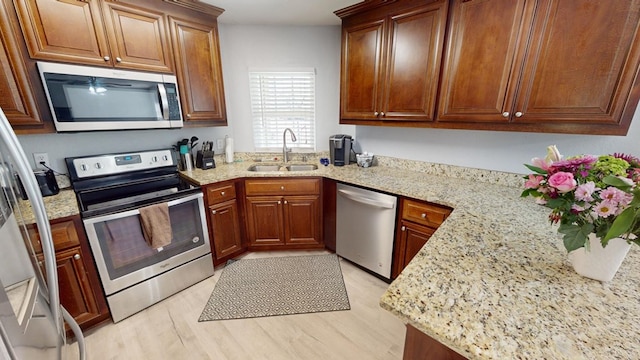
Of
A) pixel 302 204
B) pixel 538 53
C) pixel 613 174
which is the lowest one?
pixel 302 204

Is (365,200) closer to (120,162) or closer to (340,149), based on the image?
(340,149)

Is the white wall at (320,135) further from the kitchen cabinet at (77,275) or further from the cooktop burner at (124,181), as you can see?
the kitchen cabinet at (77,275)

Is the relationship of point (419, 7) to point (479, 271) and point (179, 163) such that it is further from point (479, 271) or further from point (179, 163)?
point (179, 163)

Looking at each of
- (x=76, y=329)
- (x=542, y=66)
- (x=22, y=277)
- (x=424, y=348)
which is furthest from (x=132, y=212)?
(x=542, y=66)

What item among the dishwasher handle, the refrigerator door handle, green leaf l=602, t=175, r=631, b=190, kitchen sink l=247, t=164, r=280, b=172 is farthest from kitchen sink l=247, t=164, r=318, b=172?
green leaf l=602, t=175, r=631, b=190

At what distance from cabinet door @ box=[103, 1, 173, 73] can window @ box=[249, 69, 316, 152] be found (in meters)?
0.89

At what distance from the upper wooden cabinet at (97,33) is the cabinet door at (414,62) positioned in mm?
1812

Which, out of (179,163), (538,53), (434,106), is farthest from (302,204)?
(538,53)

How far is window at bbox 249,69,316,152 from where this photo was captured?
2.64 m

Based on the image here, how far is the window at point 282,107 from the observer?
2641 mm

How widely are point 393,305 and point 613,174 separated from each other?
0.72m

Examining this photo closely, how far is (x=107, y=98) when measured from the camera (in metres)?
1.66

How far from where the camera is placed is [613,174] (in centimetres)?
67

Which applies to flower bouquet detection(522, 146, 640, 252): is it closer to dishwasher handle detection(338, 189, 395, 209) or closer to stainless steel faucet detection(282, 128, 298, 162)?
dishwasher handle detection(338, 189, 395, 209)
